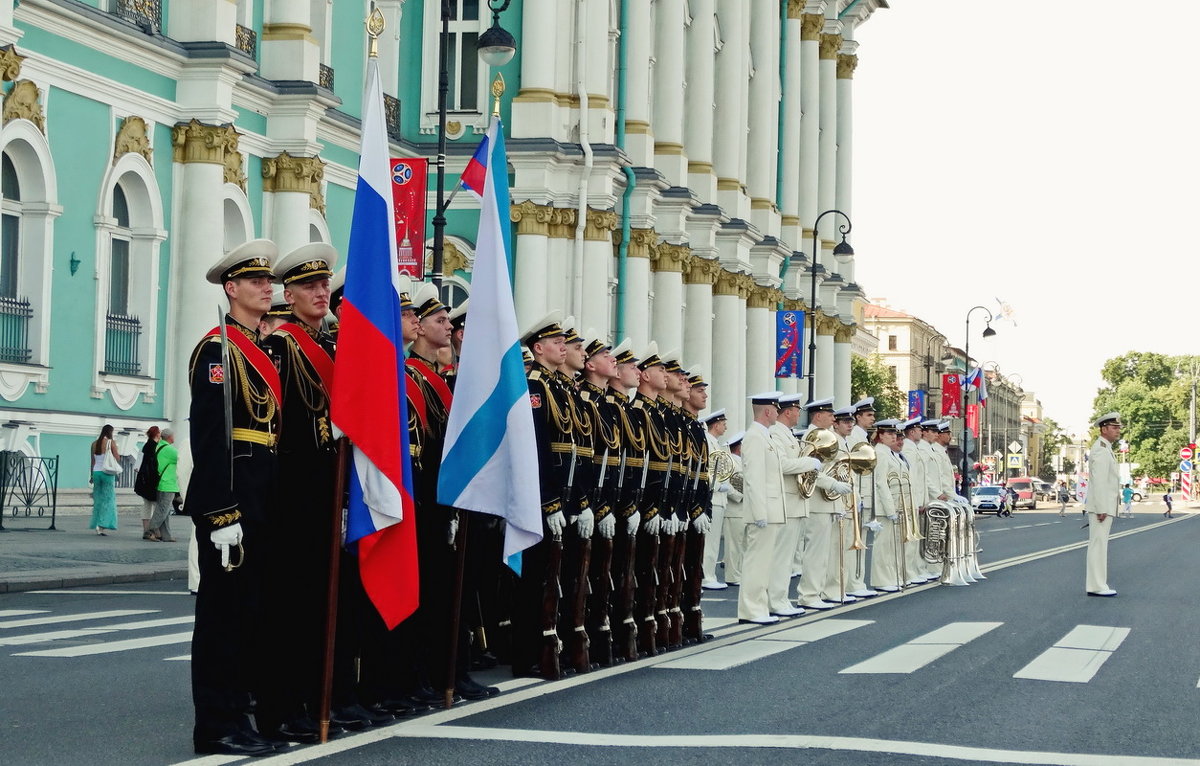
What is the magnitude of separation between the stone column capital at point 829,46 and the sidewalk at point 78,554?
41811 mm

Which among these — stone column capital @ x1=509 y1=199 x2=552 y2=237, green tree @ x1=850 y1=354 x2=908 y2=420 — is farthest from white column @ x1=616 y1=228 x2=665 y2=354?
green tree @ x1=850 y1=354 x2=908 y2=420

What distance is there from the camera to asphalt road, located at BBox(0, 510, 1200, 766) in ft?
27.8

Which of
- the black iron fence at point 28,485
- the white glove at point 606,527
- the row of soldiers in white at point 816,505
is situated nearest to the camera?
the white glove at point 606,527

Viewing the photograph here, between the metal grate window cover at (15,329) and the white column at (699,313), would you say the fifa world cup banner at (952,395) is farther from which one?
the metal grate window cover at (15,329)

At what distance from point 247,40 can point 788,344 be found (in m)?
25.9

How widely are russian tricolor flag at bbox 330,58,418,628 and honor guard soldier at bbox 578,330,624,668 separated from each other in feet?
9.48

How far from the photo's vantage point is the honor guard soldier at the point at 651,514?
→ 12.9 meters

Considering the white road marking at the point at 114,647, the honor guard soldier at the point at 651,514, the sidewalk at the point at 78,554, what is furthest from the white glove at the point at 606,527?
the sidewalk at the point at 78,554

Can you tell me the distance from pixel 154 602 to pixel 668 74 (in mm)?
31007

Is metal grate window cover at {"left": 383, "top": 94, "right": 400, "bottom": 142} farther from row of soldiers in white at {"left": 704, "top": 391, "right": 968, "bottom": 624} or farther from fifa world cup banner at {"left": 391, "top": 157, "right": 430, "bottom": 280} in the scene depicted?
row of soldiers in white at {"left": 704, "top": 391, "right": 968, "bottom": 624}

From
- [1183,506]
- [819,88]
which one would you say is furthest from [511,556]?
[1183,506]

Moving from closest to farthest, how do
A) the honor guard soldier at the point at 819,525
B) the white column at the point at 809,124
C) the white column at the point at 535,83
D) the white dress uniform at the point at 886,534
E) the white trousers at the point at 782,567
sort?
1. the white trousers at the point at 782,567
2. the honor guard soldier at the point at 819,525
3. the white dress uniform at the point at 886,534
4. the white column at the point at 535,83
5. the white column at the point at 809,124

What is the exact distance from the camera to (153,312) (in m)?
28.2

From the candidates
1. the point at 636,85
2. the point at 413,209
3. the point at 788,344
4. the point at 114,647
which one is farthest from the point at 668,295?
the point at 114,647
